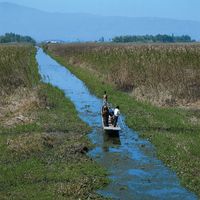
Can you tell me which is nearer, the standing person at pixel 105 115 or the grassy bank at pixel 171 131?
the grassy bank at pixel 171 131

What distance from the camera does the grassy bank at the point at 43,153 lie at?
515 inches

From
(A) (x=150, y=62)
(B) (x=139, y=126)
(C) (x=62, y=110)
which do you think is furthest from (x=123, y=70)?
(B) (x=139, y=126)

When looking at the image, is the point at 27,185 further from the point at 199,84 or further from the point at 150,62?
the point at 150,62

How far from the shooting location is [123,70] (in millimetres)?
35531

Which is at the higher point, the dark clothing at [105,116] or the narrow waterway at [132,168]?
the dark clothing at [105,116]

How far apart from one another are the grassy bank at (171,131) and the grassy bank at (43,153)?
2543 millimetres

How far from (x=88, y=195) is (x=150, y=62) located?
2331 centimetres

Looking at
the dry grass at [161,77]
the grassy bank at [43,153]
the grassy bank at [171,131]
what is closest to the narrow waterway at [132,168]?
the grassy bank at [171,131]

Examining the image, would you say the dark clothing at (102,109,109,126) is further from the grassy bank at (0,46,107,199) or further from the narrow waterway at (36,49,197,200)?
the grassy bank at (0,46,107,199)

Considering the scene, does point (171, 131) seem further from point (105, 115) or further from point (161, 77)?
point (161, 77)

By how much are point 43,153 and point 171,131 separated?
631cm

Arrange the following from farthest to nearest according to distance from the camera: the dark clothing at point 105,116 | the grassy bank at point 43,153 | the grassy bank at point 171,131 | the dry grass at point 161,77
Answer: the dry grass at point 161,77
the dark clothing at point 105,116
the grassy bank at point 171,131
the grassy bank at point 43,153

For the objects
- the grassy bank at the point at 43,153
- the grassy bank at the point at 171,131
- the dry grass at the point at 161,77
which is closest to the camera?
the grassy bank at the point at 43,153

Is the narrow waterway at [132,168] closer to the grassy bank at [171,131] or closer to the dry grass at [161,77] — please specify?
the grassy bank at [171,131]
